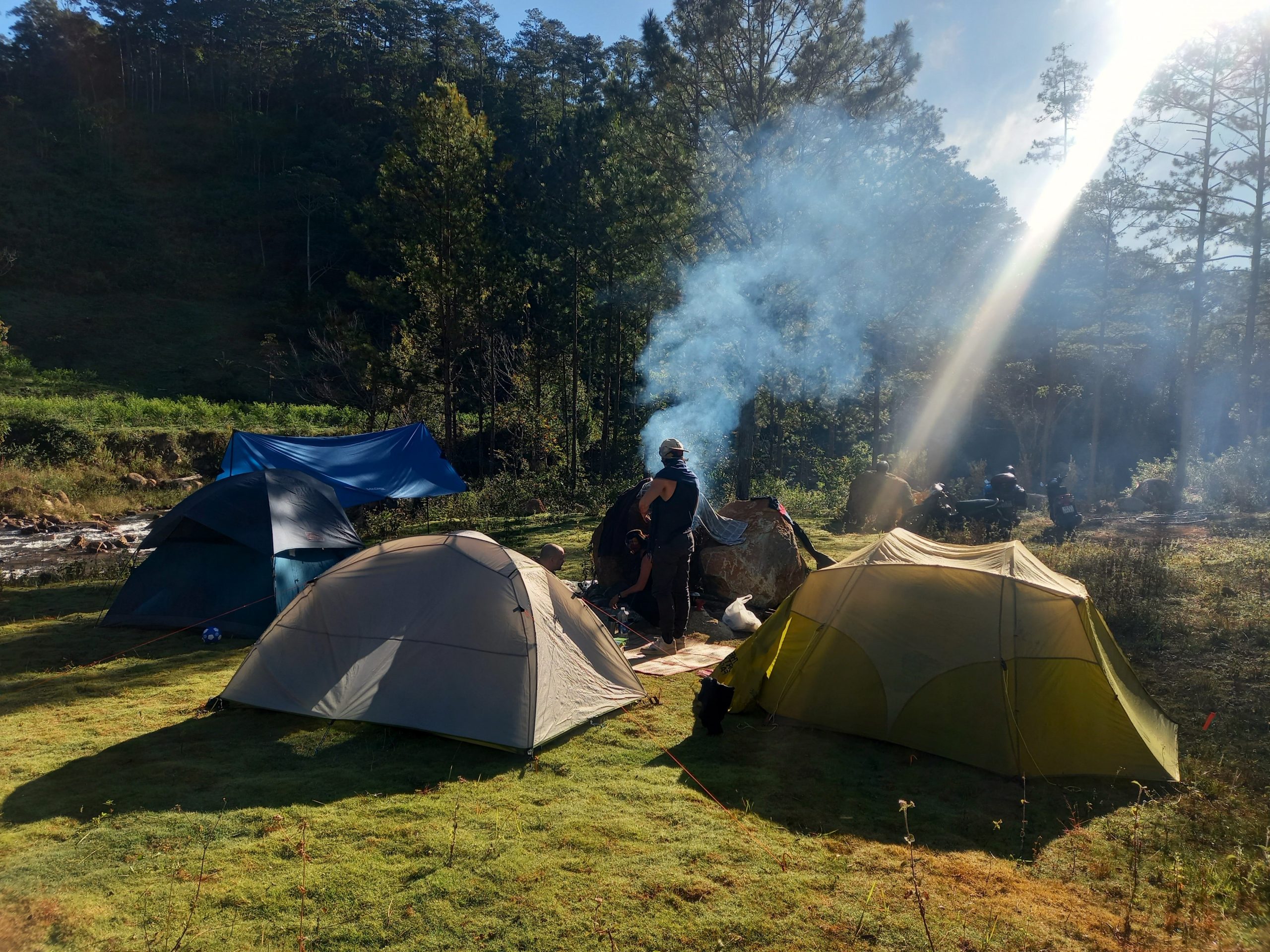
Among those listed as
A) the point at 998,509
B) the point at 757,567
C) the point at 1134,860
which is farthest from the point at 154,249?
the point at 1134,860

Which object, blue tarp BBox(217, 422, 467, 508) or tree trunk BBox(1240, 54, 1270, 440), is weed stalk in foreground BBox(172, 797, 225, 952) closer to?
blue tarp BBox(217, 422, 467, 508)

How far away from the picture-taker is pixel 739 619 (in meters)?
8.53

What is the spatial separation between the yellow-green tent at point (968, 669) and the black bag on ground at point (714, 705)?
1.38ft

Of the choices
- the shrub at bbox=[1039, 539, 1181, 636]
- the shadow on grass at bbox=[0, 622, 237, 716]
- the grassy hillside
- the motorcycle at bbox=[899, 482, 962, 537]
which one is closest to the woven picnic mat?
the shadow on grass at bbox=[0, 622, 237, 716]

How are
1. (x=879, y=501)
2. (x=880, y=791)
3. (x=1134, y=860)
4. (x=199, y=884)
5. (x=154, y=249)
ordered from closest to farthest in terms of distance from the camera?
(x=199, y=884) → (x=1134, y=860) → (x=880, y=791) → (x=879, y=501) → (x=154, y=249)

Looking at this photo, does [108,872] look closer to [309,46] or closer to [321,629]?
[321,629]

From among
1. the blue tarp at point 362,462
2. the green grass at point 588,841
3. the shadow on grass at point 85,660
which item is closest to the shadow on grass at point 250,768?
the green grass at point 588,841

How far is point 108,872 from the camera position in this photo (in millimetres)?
3705

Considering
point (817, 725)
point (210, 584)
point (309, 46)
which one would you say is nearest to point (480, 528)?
point (210, 584)

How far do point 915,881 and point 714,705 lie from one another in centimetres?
217

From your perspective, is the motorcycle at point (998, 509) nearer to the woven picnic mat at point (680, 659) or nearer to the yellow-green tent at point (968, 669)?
the woven picnic mat at point (680, 659)

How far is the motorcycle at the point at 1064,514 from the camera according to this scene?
14.1m

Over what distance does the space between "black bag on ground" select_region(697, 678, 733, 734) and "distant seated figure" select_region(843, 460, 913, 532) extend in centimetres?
1068

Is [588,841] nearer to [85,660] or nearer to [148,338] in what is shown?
[85,660]
